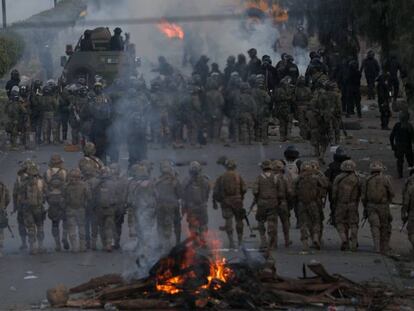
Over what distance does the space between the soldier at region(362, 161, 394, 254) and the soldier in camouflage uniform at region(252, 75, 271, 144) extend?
9199 mm

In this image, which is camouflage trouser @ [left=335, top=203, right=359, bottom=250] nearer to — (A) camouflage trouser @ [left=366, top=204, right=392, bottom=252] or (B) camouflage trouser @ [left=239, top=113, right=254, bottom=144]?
(A) camouflage trouser @ [left=366, top=204, right=392, bottom=252]

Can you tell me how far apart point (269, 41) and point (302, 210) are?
70.9ft

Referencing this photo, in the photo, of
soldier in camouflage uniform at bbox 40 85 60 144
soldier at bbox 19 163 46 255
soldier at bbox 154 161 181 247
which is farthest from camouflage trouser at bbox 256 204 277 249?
soldier in camouflage uniform at bbox 40 85 60 144

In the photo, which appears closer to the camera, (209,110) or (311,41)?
(209,110)

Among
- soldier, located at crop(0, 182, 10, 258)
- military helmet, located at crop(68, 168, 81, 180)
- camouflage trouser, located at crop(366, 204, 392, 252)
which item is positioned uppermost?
military helmet, located at crop(68, 168, 81, 180)

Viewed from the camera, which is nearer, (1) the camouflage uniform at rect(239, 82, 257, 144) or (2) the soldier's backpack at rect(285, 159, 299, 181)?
(2) the soldier's backpack at rect(285, 159, 299, 181)

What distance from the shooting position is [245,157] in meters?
27.0

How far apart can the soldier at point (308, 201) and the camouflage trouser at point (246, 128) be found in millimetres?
8777

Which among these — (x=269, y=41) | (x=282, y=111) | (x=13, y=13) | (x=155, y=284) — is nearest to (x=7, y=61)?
(x=269, y=41)

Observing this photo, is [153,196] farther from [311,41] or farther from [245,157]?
[311,41]

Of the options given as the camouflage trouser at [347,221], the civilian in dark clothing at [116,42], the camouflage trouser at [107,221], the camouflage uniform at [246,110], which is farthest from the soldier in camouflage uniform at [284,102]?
the camouflage trouser at [107,221]

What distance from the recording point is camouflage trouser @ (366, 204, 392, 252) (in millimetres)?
18656

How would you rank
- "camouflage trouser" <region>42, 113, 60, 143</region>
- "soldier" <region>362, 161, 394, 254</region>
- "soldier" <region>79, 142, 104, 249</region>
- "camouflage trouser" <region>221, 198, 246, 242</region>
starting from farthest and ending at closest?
1. "camouflage trouser" <region>42, 113, 60, 143</region>
2. "soldier" <region>79, 142, 104, 249</region>
3. "camouflage trouser" <region>221, 198, 246, 242</region>
4. "soldier" <region>362, 161, 394, 254</region>

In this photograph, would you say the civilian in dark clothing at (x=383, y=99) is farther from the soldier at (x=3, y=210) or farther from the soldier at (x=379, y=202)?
the soldier at (x=3, y=210)
